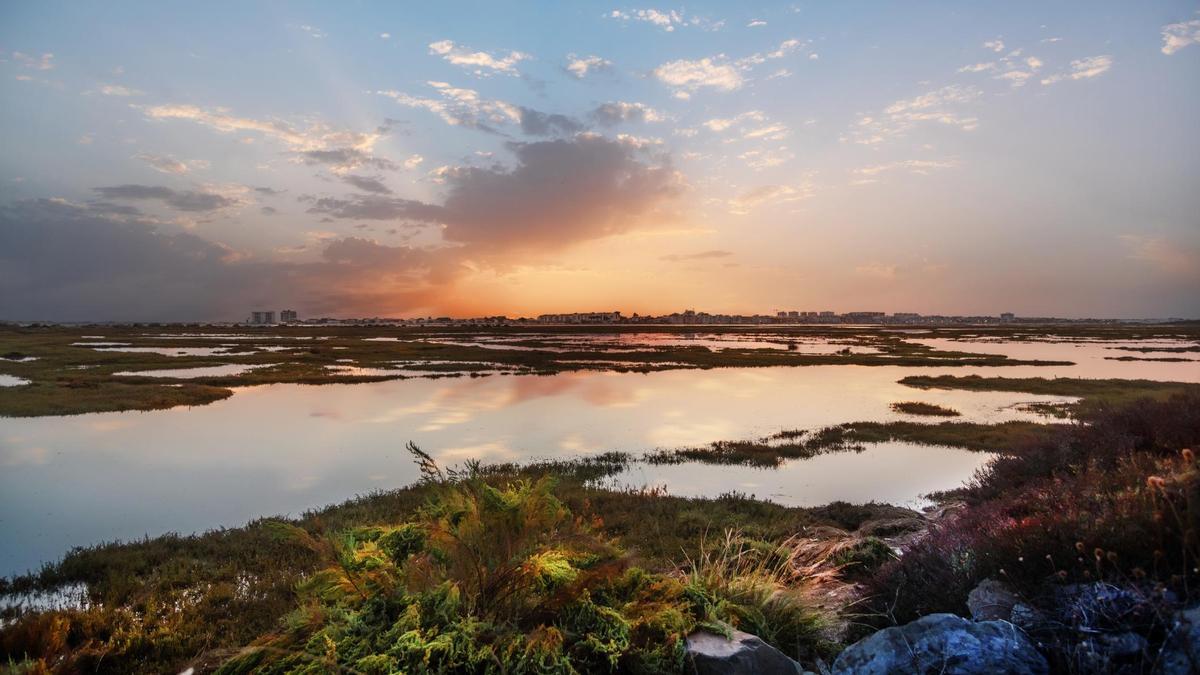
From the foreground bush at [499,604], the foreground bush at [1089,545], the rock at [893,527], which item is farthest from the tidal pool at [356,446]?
the foreground bush at [499,604]

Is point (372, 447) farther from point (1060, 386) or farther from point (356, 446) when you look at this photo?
point (1060, 386)

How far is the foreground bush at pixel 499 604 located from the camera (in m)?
4.16

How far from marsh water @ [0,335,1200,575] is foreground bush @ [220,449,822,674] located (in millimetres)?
10176

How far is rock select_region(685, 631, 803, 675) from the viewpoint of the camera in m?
4.42

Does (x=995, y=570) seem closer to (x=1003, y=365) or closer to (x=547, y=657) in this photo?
(x=547, y=657)

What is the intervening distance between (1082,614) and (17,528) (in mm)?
18265

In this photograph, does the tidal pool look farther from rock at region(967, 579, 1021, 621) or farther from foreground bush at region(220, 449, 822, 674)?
rock at region(967, 579, 1021, 621)

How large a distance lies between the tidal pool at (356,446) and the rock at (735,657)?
11.9 meters

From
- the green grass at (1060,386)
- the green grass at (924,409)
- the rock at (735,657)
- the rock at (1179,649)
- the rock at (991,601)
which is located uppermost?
the rock at (1179,649)

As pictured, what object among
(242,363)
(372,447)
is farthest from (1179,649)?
(242,363)

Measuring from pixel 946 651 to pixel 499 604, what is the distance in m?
3.38

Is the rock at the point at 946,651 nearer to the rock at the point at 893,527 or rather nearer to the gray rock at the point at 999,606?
the gray rock at the point at 999,606

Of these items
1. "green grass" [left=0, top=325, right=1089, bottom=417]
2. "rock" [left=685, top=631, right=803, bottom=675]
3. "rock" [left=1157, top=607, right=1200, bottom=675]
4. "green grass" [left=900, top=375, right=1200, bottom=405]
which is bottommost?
"green grass" [left=900, top=375, right=1200, bottom=405]

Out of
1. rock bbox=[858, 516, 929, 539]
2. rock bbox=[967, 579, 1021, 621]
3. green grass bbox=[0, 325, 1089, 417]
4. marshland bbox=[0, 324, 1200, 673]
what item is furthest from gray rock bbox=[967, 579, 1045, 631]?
green grass bbox=[0, 325, 1089, 417]
